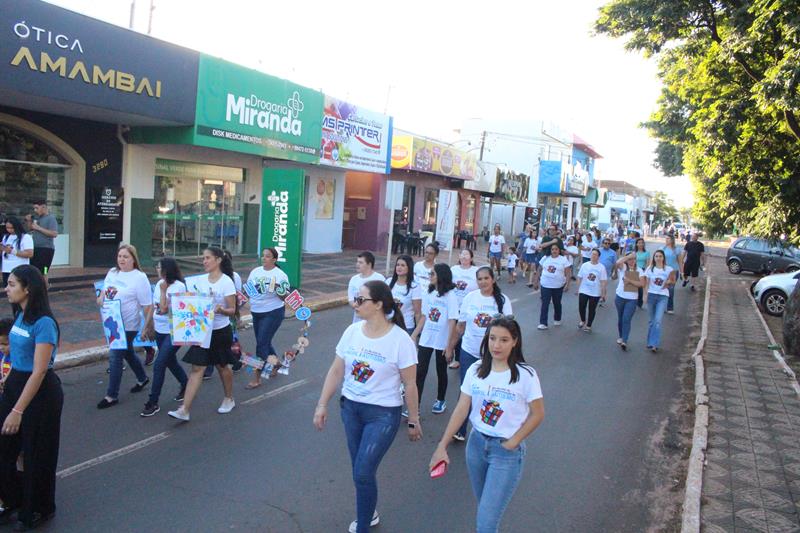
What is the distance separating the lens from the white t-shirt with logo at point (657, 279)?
33.0ft

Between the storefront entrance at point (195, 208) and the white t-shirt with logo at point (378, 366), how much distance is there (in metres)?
12.8

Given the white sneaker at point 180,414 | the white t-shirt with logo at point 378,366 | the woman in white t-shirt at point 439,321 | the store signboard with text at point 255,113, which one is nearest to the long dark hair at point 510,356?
the white t-shirt with logo at point 378,366

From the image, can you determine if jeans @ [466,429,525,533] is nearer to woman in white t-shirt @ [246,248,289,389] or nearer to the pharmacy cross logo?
woman in white t-shirt @ [246,248,289,389]

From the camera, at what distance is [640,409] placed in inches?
282

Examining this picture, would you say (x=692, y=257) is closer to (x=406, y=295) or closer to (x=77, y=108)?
(x=406, y=295)

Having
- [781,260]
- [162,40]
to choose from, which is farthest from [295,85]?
[781,260]

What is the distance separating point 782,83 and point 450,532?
833 cm

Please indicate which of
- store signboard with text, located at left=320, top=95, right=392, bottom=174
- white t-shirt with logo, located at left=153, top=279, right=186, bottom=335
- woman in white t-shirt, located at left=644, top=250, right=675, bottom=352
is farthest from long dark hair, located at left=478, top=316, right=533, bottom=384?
store signboard with text, located at left=320, top=95, right=392, bottom=174

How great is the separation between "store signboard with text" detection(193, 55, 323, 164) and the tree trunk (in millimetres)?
A: 12192

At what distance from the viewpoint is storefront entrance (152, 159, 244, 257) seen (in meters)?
15.3

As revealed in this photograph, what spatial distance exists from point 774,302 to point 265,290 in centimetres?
1392

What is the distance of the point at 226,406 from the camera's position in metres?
6.23

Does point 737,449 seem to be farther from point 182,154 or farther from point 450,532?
point 182,154

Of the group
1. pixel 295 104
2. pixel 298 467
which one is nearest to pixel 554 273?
pixel 298 467
